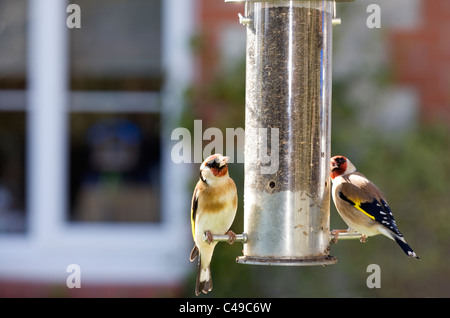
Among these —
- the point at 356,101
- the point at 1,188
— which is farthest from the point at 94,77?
the point at 356,101

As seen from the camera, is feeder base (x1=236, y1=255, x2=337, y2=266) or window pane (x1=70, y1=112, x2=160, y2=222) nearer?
feeder base (x1=236, y1=255, x2=337, y2=266)

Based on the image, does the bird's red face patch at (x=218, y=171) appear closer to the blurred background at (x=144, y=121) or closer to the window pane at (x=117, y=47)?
the blurred background at (x=144, y=121)

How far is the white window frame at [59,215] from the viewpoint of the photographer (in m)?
8.60

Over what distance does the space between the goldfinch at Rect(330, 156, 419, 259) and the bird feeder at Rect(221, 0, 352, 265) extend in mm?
136

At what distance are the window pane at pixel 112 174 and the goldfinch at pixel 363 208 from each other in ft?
13.5

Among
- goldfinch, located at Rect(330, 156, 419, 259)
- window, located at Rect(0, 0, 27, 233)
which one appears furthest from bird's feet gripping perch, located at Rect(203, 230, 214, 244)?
window, located at Rect(0, 0, 27, 233)

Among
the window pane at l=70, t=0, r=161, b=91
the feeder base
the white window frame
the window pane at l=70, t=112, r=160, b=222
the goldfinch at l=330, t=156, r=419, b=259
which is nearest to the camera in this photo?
the feeder base

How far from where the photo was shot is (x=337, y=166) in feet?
16.7

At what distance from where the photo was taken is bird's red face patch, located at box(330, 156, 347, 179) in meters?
5.07

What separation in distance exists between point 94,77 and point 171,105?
1.44 metres

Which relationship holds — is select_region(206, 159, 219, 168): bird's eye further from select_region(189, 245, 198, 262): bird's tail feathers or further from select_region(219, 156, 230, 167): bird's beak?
select_region(189, 245, 198, 262): bird's tail feathers

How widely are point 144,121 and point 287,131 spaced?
4170 millimetres

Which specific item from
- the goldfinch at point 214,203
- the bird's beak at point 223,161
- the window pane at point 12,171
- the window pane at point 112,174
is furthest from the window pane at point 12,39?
the bird's beak at point 223,161

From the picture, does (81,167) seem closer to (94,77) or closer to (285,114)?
(94,77)
